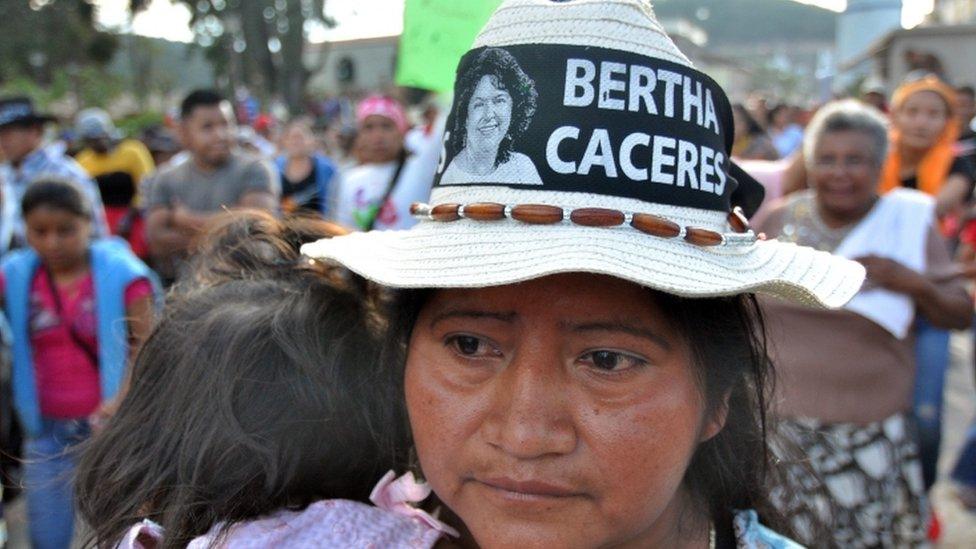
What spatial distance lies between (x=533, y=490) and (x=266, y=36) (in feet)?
122

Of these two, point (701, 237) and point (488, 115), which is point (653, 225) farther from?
point (488, 115)

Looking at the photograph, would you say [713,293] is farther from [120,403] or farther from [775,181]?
[775,181]

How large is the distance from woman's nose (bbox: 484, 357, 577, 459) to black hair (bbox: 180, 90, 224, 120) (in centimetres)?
444

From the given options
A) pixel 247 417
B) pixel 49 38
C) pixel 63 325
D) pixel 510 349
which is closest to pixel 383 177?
pixel 63 325

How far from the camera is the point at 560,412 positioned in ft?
4.03

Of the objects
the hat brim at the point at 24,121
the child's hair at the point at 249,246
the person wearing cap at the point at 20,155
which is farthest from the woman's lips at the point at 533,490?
the hat brim at the point at 24,121

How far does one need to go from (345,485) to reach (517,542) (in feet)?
1.45

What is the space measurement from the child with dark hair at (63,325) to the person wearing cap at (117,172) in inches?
111

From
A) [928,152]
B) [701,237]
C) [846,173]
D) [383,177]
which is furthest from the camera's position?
[928,152]

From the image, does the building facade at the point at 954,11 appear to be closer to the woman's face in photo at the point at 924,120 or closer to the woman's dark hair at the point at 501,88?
the woman's face in photo at the point at 924,120

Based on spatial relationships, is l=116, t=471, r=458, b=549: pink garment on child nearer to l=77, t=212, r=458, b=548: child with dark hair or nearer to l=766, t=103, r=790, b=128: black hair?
l=77, t=212, r=458, b=548: child with dark hair

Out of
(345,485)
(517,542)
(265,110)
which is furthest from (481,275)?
(265,110)

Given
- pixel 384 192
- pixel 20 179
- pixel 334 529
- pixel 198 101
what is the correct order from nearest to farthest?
pixel 334 529, pixel 384 192, pixel 198 101, pixel 20 179

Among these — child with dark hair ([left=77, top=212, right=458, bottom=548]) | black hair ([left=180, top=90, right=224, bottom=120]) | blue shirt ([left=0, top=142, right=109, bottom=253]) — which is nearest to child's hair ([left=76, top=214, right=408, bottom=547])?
child with dark hair ([left=77, top=212, right=458, bottom=548])
